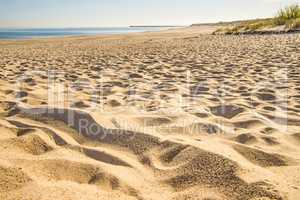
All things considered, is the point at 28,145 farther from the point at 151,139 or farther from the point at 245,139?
the point at 245,139

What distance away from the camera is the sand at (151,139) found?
1.57m

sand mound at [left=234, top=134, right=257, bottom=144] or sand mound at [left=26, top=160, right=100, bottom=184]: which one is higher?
sand mound at [left=234, top=134, right=257, bottom=144]

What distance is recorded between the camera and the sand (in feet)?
5.15

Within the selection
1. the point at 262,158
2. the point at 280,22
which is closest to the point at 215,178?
the point at 262,158

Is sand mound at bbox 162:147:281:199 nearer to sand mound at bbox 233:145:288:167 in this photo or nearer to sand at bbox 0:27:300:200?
sand at bbox 0:27:300:200

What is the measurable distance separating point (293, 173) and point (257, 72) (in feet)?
11.4

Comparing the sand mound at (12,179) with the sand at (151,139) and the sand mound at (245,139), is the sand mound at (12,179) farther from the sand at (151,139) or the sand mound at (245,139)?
the sand mound at (245,139)

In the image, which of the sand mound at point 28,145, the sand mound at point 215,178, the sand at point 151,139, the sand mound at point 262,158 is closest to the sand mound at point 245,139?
the sand at point 151,139

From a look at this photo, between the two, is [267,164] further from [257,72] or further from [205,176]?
[257,72]

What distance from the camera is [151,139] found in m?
2.22

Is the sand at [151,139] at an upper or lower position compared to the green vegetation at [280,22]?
lower

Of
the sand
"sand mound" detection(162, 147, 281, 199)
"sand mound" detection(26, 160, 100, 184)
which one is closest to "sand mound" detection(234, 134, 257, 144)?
the sand

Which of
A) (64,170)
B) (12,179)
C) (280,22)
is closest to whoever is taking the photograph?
(12,179)

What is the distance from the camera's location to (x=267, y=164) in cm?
187
